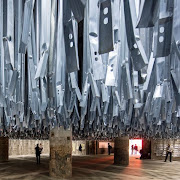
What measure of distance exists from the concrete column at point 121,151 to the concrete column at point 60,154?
309 inches

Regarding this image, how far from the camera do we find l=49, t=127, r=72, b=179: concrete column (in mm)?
10984

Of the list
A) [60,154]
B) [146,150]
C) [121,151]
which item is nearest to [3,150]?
[121,151]

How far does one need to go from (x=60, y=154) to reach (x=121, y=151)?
8536 mm

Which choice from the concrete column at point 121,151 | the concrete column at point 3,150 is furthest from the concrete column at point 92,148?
the concrete column at point 121,151

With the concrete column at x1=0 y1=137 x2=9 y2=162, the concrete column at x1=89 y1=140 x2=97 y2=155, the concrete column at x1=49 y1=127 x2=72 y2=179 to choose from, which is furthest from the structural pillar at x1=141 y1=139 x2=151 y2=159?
the concrete column at x1=49 y1=127 x2=72 y2=179

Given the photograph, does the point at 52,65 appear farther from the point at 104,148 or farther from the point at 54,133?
the point at 104,148

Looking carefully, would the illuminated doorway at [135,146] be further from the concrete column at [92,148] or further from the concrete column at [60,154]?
the concrete column at [60,154]

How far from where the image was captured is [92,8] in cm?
189

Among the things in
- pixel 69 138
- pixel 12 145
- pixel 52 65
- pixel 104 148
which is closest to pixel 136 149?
pixel 104 148

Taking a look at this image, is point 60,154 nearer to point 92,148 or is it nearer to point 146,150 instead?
point 146,150

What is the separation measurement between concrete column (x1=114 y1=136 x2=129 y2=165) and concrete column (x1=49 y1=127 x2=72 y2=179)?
7.86 meters

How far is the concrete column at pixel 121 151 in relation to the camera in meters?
18.3

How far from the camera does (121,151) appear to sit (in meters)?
18.8

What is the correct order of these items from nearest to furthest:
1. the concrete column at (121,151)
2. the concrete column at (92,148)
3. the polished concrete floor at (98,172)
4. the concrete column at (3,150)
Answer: the polished concrete floor at (98,172)
the concrete column at (121,151)
the concrete column at (3,150)
the concrete column at (92,148)
